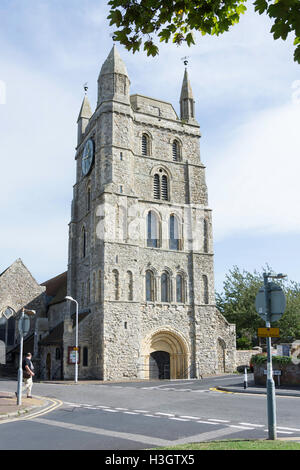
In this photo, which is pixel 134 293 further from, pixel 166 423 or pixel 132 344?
pixel 166 423

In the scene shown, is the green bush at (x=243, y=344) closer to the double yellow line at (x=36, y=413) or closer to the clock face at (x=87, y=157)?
the clock face at (x=87, y=157)

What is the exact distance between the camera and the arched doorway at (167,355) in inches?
1373

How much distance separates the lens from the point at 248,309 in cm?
4819

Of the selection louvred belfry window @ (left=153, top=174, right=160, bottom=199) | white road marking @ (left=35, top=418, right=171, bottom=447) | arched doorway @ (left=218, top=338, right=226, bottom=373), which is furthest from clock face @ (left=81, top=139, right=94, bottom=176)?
white road marking @ (left=35, top=418, right=171, bottom=447)

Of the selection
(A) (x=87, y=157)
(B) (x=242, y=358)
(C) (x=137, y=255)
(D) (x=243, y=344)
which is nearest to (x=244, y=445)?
(C) (x=137, y=255)

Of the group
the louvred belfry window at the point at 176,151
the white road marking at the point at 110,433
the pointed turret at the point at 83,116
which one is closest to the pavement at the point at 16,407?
the white road marking at the point at 110,433

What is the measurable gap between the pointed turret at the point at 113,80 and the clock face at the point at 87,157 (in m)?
3.73

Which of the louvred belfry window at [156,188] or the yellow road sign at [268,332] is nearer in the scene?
the yellow road sign at [268,332]

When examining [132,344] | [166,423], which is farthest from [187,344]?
[166,423]

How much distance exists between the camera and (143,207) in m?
36.7

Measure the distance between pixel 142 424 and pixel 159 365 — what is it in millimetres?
25163

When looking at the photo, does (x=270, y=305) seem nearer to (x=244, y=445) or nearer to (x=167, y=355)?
(x=244, y=445)
